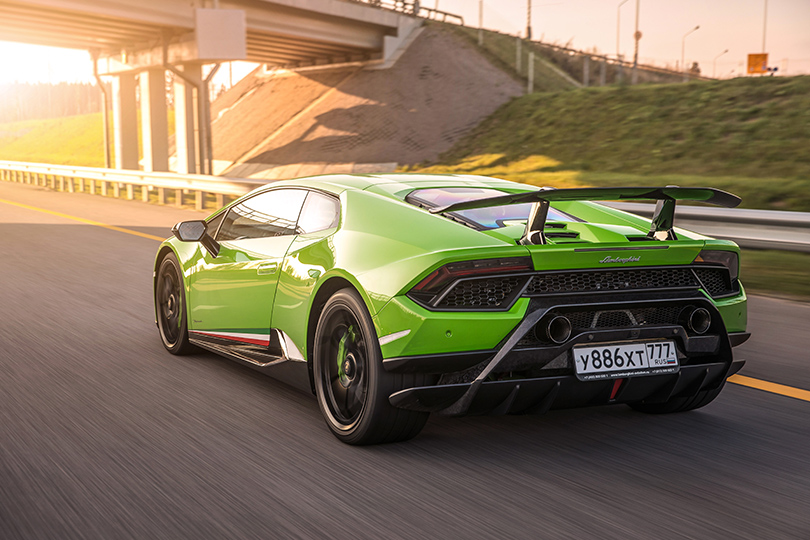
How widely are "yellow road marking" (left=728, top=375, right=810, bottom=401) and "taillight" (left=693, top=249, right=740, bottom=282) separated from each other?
3.58ft

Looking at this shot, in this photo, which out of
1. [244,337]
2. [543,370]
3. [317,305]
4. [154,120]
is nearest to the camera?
[543,370]

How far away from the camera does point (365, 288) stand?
382 centimetres

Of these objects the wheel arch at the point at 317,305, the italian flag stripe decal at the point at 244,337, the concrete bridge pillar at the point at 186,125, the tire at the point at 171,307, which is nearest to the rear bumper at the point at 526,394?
the wheel arch at the point at 317,305

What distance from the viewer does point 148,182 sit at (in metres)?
22.2

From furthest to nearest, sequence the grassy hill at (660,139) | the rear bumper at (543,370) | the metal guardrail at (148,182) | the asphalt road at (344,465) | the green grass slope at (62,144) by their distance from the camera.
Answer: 1. the green grass slope at (62,144)
2. the grassy hill at (660,139)
3. the metal guardrail at (148,182)
4. the rear bumper at (543,370)
5. the asphalt road at (344,465)

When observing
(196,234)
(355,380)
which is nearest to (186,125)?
(196,234)

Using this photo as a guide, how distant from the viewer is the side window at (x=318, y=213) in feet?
14.6

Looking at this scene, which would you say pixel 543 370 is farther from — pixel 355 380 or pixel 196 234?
pixel 196 234

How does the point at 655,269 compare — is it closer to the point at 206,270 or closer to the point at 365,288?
the point at 365,288

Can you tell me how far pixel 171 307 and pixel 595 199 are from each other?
347 centimetres

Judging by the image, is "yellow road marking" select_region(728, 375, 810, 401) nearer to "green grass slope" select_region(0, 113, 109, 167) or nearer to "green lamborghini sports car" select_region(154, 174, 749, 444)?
"green lamborghini sports car" select_region(154, 174, 749, 444)

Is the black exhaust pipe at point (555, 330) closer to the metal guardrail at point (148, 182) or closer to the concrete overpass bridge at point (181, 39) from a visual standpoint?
the metal guardrail at point (148, 182)

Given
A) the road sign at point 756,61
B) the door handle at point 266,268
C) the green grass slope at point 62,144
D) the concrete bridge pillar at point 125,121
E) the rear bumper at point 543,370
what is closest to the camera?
the rear bumper at point 543,370

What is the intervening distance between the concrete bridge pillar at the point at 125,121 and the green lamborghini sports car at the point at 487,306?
4262 centimetres
